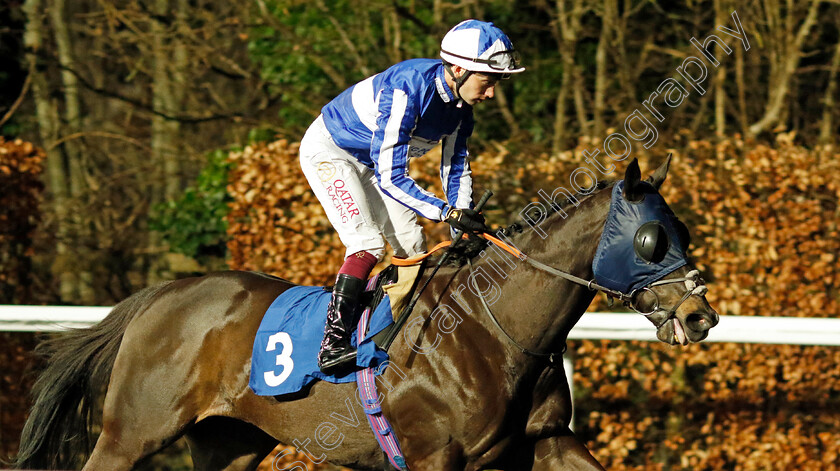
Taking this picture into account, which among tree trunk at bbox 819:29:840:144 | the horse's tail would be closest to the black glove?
the horse's tail

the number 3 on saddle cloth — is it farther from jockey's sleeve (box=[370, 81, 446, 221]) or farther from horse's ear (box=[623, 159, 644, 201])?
horse's ear (box=[623, 159, 644, 201])

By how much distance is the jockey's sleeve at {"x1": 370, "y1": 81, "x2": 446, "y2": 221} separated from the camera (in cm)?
329

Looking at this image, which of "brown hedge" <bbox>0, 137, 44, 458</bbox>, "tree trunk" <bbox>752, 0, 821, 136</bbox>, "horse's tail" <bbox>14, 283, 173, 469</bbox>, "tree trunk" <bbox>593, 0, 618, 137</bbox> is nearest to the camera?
"horse's tail" <bbox>14, 283, 173, 469</bbox>

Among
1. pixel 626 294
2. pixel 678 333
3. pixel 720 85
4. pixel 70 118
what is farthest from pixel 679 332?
pixel 70 118

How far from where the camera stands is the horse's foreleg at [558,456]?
3.34 meters

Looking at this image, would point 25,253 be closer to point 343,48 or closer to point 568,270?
point 343,48

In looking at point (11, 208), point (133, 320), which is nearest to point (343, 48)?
point (11, 208)

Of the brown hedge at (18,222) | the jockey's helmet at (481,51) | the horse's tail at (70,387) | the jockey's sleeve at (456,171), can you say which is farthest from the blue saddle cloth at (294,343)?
the brown hedge at (18,222)

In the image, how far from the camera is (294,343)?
11.6 ft

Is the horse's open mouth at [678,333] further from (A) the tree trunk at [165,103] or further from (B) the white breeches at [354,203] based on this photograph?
(A) the tree trunk at [165,103]

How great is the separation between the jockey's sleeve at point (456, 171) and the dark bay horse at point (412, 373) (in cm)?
46

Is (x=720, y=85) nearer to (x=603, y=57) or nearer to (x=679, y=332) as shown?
(x=603, y=57)

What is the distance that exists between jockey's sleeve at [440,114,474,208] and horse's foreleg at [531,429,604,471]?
40.3 inches

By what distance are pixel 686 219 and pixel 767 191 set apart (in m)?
0.48
